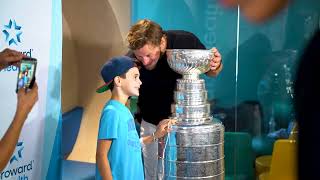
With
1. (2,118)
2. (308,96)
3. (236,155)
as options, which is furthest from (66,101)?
(308,96)

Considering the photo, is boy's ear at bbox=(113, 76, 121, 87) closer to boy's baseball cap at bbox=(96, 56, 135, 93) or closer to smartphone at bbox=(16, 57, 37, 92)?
boy's baseball cap at bbox=(96, 56, 135, 93)

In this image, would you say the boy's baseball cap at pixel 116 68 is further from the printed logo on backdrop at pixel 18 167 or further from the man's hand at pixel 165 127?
the printed logo on backdrop at pixel 18 167

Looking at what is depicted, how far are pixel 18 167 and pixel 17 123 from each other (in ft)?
0.56

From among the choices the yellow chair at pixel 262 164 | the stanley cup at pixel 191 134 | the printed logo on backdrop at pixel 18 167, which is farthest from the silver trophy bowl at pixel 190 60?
the yellow chair at pixel 262 164

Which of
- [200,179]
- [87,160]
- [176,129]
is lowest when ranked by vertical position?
[87,160]

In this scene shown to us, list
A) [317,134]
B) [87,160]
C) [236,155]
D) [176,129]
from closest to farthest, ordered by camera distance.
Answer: [317,134], [176,129], [236,155], [87,160]

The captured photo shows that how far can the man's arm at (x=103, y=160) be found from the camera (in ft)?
4.97

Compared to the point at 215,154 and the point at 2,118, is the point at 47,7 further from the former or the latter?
the point at 215,154

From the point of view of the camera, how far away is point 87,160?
392 centimetres

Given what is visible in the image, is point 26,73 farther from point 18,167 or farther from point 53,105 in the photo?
point 18,167

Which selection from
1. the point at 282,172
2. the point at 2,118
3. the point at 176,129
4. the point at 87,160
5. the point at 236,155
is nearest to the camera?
the point at 2,118

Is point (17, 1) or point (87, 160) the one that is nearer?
point (17, 1)

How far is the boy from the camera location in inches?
60.1

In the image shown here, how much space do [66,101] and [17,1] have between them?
275 centimetres
